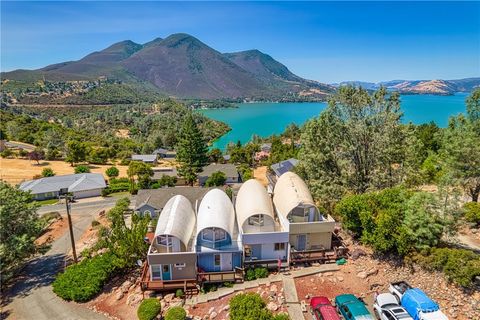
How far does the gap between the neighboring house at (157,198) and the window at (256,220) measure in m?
12.8

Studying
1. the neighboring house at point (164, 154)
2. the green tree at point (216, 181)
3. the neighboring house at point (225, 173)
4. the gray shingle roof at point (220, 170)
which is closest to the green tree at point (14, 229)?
the green tree at point (216, 181)

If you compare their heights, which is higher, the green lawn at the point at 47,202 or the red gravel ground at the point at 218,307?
the red gravel ground at the point at 218,307

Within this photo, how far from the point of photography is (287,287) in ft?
64.7

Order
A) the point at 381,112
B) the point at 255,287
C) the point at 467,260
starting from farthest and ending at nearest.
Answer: the point at 381,112 → the point at 255,287 → the point at 467,260

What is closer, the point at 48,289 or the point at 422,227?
the point at 422,227

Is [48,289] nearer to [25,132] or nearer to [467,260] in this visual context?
[467,260]

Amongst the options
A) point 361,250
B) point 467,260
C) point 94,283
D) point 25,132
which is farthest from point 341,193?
point 25,132

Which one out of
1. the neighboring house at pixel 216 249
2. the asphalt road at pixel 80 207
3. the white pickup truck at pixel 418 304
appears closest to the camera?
the white pickup truck at pixel 418 304

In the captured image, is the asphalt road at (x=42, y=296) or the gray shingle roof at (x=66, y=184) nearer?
the asphalt road at (x=42, y=296)

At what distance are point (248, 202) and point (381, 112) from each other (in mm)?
15125

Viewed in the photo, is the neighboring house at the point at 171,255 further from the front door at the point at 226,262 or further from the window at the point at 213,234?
the front door at the point at 226,262

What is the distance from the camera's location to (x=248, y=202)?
77.5ft

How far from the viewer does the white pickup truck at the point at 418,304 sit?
1545 cm

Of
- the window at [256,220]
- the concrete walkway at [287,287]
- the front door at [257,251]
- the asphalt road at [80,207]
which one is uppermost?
the window at [256,220]
